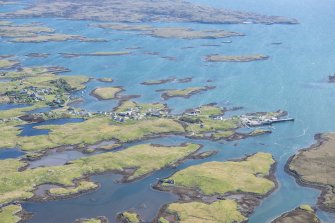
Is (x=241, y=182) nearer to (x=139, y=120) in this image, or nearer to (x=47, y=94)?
(x=139, y=120)

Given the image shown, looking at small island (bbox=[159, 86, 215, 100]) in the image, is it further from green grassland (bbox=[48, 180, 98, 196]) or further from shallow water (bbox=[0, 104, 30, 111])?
green grassland (bbox=[48, 180, 98, 196])

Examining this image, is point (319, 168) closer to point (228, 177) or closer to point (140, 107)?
point (228, 177)

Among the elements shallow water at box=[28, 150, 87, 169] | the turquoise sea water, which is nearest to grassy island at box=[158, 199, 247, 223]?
the turquoise sea water

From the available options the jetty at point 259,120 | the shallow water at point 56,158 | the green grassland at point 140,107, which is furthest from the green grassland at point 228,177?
A: the green grassland at point 140,107

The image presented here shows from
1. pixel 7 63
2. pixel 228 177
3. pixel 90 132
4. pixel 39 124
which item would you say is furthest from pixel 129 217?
pixel 7 63

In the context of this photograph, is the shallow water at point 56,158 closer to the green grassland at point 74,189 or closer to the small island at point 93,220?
the green grassland at point 74,189
